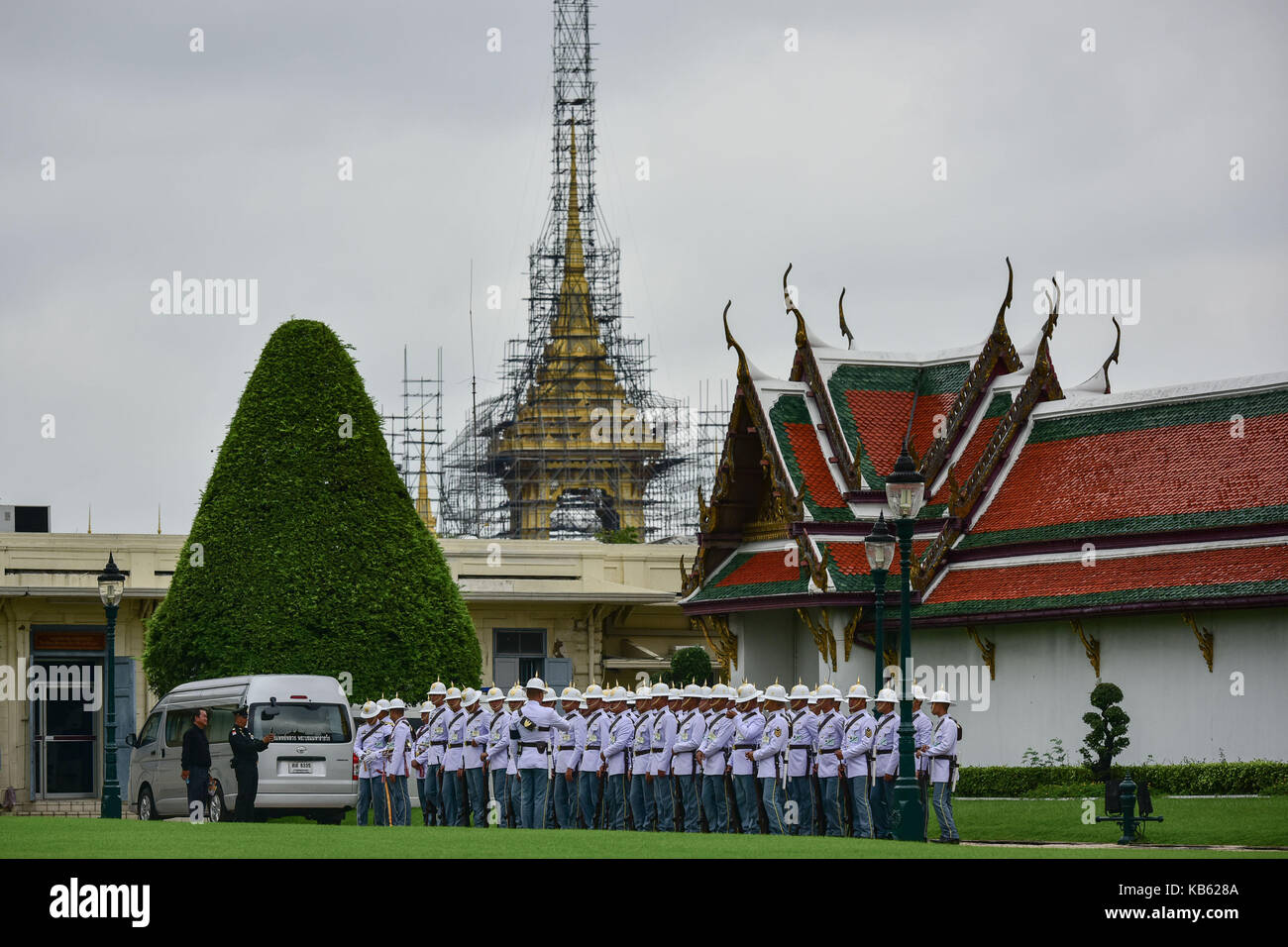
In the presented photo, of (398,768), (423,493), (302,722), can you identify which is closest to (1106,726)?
(398,768)

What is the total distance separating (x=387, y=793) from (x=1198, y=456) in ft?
43.4

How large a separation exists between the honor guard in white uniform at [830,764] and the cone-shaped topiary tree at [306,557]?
12235mm

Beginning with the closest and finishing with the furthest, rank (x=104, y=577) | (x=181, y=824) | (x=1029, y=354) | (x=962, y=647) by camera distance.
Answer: (x=181, y=824) → (x=104, y=577) → (x=962, y=647) → (x=1029, y=354)

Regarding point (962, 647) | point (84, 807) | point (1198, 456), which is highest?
point (1198, 456)

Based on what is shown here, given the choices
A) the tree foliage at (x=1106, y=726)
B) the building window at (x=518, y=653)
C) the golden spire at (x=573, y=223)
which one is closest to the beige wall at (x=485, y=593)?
the building window at (x=518, y=653)

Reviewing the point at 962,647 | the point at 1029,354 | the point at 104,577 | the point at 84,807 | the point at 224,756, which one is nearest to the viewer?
the point at 224,756

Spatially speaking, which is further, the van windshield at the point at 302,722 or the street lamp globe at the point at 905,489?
the van windshield at the point at 302,722

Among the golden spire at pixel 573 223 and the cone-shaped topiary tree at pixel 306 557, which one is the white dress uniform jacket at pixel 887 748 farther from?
the golden spire at pixel 573 223

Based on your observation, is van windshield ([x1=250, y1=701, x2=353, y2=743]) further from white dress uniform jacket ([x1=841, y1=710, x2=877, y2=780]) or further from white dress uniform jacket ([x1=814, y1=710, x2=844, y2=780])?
white dress uniform jacket ([x1=841, y1=710, x2=877, y2=780])

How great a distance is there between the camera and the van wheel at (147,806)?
101 ft

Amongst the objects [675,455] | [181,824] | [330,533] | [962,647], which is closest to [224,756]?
[181,824]

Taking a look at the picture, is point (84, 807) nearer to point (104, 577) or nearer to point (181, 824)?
point (104, 577)

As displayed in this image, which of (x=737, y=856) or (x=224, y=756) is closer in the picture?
(x=737, y=856)

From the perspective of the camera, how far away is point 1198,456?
3325 cm
